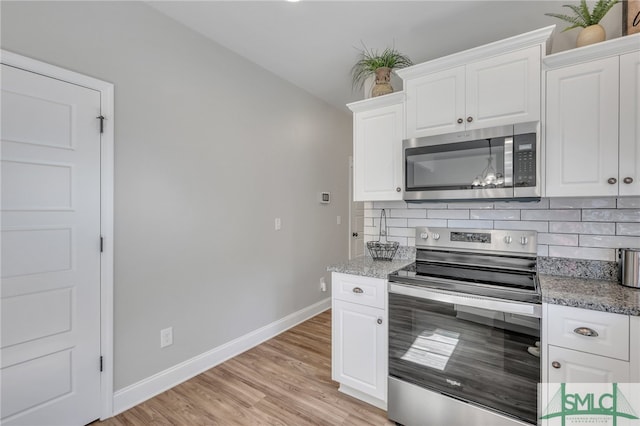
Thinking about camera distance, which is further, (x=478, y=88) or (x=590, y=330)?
(x=478, y=88)

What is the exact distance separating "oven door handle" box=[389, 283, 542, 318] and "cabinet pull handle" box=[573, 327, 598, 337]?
15 centimetres

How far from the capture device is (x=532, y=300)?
1.41 meters

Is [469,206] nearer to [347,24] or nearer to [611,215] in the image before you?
[611,215]

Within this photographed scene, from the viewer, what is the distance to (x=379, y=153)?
7.32 feet

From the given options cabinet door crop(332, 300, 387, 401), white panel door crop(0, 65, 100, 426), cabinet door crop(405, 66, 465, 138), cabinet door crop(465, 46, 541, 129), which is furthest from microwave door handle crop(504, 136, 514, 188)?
white panel door crop(0, 65, 100, 426)

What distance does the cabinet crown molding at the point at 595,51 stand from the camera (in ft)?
4.68

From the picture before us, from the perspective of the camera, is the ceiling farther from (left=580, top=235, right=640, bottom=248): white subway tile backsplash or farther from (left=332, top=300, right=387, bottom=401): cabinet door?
(left=332, top=300, right=387, bottom=401): cabinet door

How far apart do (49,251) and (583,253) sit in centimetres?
310

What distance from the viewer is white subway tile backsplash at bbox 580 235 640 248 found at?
1622 millimetres

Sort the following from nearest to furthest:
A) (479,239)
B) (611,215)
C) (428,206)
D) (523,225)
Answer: (611,215), (523,225), (479,239), (428,206)

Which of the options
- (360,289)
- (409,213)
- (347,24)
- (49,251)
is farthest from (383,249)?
(49,251)

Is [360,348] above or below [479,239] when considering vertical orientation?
below

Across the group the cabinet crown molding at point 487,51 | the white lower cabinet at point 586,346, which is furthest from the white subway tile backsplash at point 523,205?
the cabinet crown molding at point 487,51

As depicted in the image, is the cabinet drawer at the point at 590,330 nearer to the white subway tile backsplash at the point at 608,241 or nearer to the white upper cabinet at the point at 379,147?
the white subway tile backsplash at the point at 608,241
